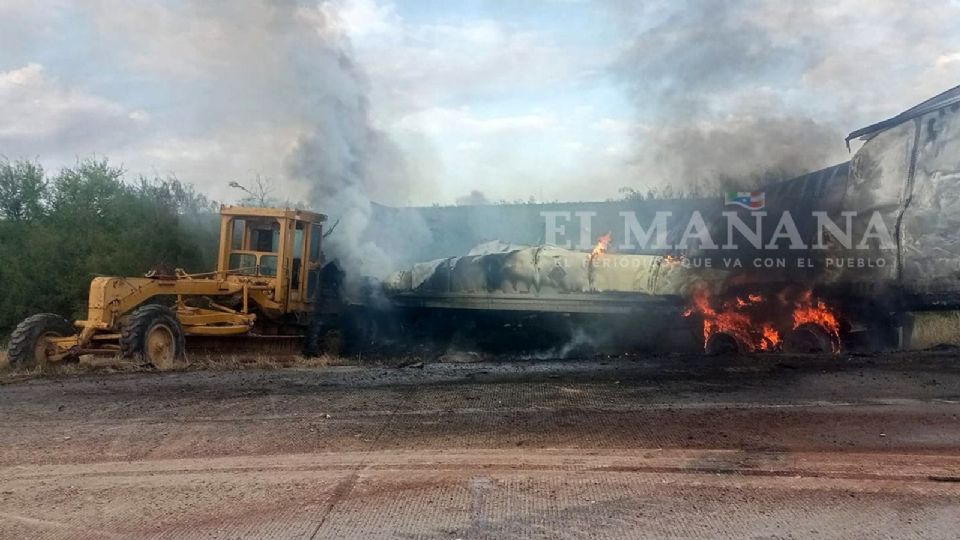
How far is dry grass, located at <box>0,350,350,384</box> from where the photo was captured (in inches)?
419

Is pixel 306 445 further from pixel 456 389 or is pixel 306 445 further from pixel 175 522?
pixel 456 389

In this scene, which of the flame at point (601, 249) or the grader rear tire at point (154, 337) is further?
the flame at point (601, 249)

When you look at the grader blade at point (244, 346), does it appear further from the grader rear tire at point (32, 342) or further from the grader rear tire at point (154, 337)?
the grader rear tire at point (32, 342)

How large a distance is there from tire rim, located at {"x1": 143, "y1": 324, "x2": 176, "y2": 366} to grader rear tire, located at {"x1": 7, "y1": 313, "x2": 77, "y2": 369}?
1584mm

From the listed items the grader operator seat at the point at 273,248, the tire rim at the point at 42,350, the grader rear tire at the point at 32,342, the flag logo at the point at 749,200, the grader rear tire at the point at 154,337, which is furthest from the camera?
the flag logo at the point at 749,200

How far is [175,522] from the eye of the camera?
4.60 metres

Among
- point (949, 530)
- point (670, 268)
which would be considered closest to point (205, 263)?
point (670, 268)

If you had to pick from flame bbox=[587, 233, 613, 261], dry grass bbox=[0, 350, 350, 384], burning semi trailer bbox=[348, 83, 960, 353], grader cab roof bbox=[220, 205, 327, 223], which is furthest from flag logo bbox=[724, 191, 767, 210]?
grader cab roof bbox=[220, 205, 327, 223]

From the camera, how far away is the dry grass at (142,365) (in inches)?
419

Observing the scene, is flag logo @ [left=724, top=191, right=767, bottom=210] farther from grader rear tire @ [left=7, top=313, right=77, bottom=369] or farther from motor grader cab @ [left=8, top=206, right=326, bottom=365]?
grader rear tire @ [left=7, top=313, right=77, bottom=369]

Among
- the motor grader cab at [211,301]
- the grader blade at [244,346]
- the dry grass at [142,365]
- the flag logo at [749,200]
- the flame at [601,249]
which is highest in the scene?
the flag logo at [749,200]

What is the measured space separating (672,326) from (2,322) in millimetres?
15614

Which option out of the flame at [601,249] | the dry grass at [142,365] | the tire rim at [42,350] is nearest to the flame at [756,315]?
the flame at [601,249]

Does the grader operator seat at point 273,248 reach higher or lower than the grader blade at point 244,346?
higher
